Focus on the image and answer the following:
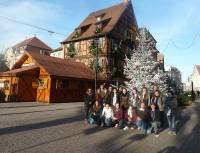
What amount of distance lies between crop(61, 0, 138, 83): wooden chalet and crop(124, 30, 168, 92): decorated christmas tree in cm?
985

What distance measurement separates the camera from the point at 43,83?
26.4 m

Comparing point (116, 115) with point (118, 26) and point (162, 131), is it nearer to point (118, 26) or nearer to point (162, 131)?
point (162, 131)

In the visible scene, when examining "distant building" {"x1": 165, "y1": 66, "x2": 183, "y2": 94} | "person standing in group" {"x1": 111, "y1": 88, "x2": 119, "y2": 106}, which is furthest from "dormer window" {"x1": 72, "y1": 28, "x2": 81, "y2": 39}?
"person standing in group" {"x1": 111, "y1": 88, "x2": 119, "y2": 106}

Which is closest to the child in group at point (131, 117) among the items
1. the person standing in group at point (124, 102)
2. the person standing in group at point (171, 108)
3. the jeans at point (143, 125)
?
the person standing in group at point (124, 102)

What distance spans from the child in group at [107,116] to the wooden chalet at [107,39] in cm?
2202

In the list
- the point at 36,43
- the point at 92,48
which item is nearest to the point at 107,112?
the point at 92,48

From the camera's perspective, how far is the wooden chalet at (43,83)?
25609mm

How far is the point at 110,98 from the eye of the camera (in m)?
13.0

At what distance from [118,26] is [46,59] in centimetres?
1343

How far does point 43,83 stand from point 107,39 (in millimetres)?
12536

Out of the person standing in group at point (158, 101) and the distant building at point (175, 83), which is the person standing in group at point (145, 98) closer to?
the person standing in group at point (158, 101)

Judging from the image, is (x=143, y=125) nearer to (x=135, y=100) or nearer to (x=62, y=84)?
(x=135, y=100)

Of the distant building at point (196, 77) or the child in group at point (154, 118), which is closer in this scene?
the child in group at point (154, 118)

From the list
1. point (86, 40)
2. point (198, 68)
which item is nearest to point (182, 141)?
point (86, 40)
